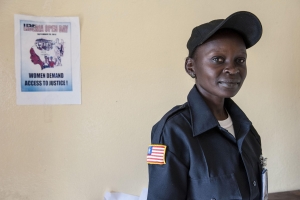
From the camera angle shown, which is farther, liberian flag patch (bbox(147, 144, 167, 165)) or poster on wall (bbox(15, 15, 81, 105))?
poster on wall (bbox(15, 15, 81, 105))

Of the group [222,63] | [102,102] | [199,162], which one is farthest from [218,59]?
[102,102]

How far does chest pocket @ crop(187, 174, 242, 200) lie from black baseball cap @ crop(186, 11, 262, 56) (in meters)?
0.36

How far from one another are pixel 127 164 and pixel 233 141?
18.0 inches

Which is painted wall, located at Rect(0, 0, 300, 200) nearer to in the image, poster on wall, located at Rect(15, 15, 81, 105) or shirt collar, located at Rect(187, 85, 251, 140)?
poster on wall, located at Rect(15, 15, 81, 105)

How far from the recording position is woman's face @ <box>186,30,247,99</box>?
74 cm

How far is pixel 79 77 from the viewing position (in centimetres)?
102

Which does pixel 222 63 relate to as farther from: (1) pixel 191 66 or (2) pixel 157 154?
(2) pixel 157 154

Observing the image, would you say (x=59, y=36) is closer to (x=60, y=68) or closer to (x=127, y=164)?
(x=60, y=68)

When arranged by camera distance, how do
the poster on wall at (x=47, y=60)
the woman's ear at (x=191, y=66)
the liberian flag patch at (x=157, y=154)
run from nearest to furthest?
1. the liberian flag patch at (x=157, y=154)
2. the woman's ear at (x=191, y=66)
3. the poster on wall at (x=47, y=60)

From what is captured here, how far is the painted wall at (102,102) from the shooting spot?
3.24 feet

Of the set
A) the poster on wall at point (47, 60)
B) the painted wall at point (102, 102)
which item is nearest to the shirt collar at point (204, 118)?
the painted wall at point (102, 102)

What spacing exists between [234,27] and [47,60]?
0.65 meters

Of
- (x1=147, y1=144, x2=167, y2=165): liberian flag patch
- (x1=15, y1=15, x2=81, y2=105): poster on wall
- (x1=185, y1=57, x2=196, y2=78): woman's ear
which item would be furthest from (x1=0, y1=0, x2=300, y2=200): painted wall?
(x1=147, y1=144, x2=167, y2=165): liberian flag patch

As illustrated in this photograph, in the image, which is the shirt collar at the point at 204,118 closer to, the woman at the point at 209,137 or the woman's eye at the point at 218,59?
the woman at the point at 209,137
